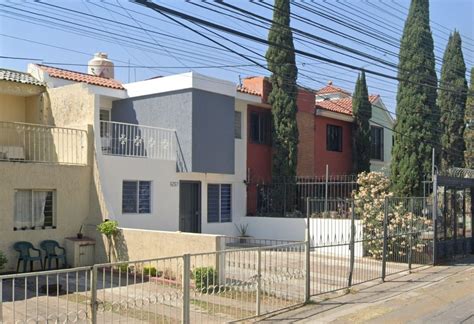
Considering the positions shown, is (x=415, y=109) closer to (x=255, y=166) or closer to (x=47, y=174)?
(x=255, y=166)

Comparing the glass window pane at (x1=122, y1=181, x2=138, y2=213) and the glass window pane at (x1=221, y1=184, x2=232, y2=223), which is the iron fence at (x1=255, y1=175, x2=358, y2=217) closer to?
the glass window pane at (x1=221, y1=184, x2=232, y2=223)

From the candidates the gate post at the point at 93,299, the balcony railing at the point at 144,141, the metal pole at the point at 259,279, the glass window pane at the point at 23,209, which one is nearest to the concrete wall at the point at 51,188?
the glass window pane at the point at 23,209

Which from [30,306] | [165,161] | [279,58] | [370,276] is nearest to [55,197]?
[165,161]

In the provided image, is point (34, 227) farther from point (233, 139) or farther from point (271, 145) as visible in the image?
point (271, 145)

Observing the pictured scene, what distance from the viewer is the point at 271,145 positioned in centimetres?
2233

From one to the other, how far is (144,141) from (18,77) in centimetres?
493

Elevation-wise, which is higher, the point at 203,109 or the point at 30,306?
the point at 203,109

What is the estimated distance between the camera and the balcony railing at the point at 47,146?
15.8 metres

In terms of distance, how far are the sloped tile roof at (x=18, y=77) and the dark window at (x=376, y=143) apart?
56.5 feet

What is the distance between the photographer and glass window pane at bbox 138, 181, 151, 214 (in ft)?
56.5

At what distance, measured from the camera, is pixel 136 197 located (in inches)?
672

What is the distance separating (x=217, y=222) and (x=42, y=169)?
302 inches

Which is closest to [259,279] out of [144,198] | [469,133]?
[144,198]

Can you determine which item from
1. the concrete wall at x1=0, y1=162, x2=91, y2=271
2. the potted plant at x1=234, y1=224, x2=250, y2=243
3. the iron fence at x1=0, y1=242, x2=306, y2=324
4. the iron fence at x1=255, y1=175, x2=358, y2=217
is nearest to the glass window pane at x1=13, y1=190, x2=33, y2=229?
the concrete wall at x1=0, y1=162, x2=91, y2=271
